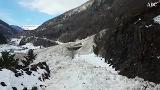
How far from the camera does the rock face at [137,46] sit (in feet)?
106

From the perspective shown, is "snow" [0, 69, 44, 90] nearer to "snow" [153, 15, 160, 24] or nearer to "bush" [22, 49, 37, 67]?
"bush" [22, 49, 37, 67]

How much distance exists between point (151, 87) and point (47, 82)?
10.1 m

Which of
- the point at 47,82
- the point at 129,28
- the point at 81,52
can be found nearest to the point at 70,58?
the point at 81,52

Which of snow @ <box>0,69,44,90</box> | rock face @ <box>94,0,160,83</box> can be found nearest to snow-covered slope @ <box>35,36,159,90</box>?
rock face @ <box>94,0,160,83</box>

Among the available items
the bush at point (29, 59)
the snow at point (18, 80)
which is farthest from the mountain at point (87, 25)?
the snow at point (18, 80)

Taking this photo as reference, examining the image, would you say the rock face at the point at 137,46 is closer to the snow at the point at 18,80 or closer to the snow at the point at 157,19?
the snow at the point at 157,19

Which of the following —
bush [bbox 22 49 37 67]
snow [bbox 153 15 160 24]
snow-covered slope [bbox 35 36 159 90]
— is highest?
snow [bbox 153 15 160 24]

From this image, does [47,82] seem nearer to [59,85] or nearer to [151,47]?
[59,85]

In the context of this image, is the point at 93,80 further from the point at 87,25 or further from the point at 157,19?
the point at 87,25

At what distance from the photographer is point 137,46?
35562 millimetres

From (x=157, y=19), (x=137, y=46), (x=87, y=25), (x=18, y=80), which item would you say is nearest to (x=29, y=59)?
(x=137, y=46)

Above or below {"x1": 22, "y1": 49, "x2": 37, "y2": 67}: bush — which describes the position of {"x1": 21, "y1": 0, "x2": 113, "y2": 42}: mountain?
above

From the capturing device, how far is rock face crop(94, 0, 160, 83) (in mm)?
32219

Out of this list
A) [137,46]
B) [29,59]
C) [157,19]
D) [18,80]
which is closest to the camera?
[18,80]
